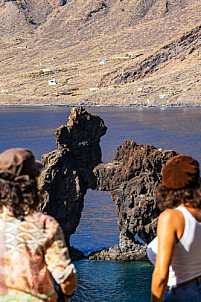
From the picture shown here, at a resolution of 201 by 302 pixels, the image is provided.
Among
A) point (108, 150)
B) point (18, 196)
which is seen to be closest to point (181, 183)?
point (18, 196)

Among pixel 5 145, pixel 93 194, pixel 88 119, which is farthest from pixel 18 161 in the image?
pixel 5 145

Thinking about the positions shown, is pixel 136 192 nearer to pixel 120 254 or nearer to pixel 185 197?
pixel 120 254

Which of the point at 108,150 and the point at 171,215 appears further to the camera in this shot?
the point at 108,150

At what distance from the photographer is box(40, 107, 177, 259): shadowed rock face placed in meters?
34.7

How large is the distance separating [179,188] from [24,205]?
4.80 ft

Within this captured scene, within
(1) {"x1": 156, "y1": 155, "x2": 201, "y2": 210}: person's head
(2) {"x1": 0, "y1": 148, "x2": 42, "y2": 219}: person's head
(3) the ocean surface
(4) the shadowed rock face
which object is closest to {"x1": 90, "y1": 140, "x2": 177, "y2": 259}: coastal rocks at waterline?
(4) the shadowed rock face

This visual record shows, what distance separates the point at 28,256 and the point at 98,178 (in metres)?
39.1

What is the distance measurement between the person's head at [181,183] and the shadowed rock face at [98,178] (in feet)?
91.5

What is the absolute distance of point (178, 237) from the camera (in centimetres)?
420

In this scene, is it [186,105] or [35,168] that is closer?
[35,168]

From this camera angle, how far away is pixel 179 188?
450 centimetres

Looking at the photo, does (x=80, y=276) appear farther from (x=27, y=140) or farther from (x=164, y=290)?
(x=27, y=140)

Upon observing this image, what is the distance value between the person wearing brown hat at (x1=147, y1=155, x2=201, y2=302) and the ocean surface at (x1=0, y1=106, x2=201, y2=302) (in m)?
23.0

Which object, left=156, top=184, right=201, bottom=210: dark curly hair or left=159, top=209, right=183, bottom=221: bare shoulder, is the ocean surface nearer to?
left=156, top=184, right=201, bottom=210: dark curly hair
